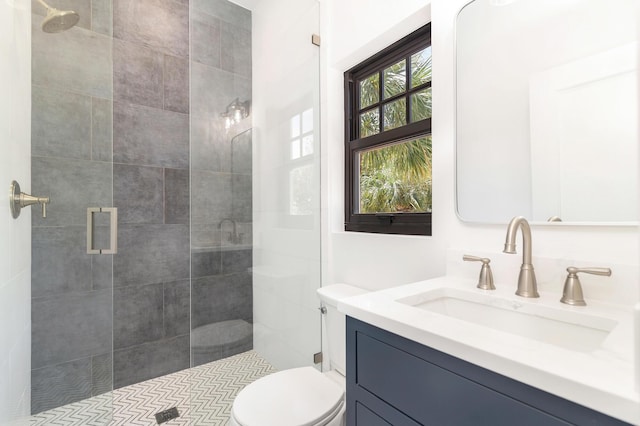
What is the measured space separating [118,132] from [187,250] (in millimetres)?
868

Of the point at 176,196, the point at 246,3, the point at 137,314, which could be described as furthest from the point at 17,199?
the point at 246,3

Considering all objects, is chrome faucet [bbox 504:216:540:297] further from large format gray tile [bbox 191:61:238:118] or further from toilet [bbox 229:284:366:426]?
large format gray tile [bbox 191:61:238:118]

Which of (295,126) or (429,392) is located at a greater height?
(295,126)

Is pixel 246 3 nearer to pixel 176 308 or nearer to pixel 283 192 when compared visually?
pixel 283 192

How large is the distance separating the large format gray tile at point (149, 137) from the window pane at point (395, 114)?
4.57 feet

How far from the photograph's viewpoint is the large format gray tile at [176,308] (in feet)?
6.88

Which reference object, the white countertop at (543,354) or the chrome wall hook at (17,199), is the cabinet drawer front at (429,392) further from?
the chrome wall hook at (17,199)

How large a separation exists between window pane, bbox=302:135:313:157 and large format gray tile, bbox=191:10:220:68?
1.97ft

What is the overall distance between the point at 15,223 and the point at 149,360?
1.32m

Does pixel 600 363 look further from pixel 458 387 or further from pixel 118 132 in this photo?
pixel 118 132

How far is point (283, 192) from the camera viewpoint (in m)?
1.81

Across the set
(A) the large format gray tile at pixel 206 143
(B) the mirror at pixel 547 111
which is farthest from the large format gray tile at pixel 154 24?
(B) the mirror at pixel 547 111

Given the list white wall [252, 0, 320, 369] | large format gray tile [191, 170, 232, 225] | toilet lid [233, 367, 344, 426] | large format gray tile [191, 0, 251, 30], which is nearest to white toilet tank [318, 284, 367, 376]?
white wall [252, 0, 320, 369]

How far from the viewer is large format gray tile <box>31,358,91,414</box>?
1251 mm
